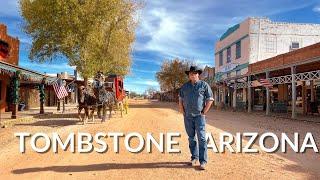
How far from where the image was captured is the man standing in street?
8531 mm

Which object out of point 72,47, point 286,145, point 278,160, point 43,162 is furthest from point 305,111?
point 43,162

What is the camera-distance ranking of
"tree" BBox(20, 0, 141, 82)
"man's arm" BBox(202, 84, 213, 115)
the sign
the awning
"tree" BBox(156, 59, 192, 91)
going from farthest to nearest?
1. "tree" BBox(156, 59, 192, 91)
2. the sign
3. "tree" BBox(20, 0, 141, 82)
4. the awning
5. "man's arm" BBox(202, 84, 213, 115)

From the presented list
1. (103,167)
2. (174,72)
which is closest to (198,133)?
(103,167)

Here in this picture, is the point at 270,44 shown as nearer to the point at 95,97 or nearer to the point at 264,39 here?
the point at 264,39

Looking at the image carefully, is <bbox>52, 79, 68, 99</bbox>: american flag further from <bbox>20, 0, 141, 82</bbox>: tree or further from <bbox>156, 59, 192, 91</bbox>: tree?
<bbox>156, 59, 192, 91</bbox>: tree

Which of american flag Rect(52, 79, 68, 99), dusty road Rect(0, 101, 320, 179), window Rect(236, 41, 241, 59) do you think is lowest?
dusty road Rect(0, 101, 320, 179)

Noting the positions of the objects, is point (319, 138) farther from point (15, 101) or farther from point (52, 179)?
point (15, 101)

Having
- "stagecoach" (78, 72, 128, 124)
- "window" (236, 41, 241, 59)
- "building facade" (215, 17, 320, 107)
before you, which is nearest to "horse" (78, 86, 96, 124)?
"stagecoach" (78, 72, 128, 124)

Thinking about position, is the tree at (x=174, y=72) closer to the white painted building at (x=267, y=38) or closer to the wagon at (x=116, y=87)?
the white painted building at (x=267, y=38)

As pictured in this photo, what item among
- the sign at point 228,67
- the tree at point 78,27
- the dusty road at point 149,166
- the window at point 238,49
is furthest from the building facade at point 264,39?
the dusty road at point 149,166

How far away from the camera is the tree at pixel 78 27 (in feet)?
96.1

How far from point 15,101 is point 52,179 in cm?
1669

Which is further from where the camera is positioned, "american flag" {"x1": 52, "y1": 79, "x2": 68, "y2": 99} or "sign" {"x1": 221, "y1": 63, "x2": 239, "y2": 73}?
"sign" {"x1": 221, "y1": 63, "x2": 239, "y2": 73}

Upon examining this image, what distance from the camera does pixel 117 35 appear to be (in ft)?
114
